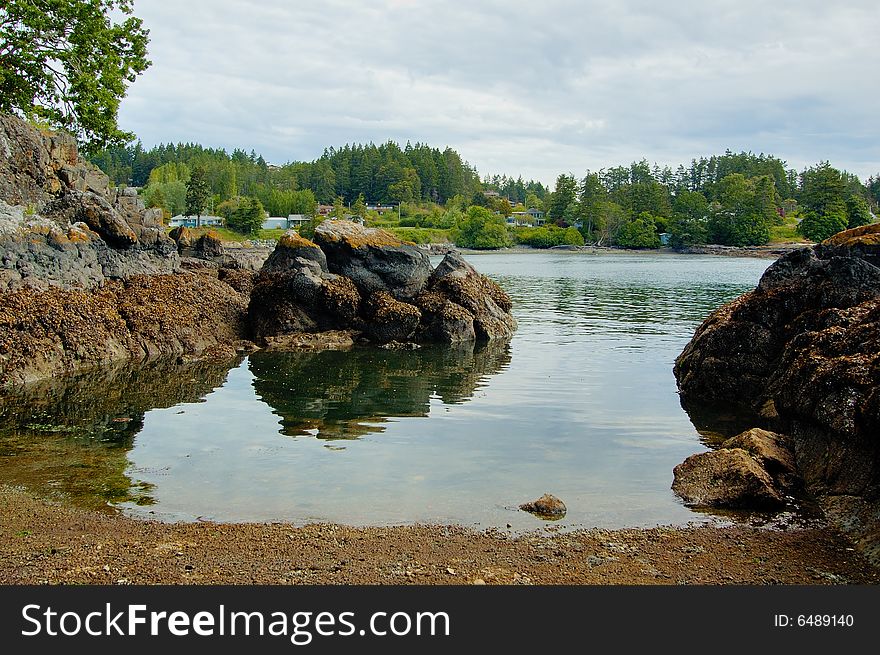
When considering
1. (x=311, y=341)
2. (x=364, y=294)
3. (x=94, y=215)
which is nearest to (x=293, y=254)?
(x=364, y=294)

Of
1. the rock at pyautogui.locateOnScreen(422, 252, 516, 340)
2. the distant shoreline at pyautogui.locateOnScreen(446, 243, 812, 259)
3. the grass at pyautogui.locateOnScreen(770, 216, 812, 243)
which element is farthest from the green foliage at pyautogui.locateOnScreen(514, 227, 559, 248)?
the rock at pyautogui.locateOnScreen(422, 252, 516, 340)

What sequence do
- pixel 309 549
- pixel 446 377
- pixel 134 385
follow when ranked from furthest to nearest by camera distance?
pixel 446 377 → pixel 134 385 → pixel 309 549

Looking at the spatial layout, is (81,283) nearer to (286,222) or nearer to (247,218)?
(247,218)

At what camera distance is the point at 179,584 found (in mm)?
7328

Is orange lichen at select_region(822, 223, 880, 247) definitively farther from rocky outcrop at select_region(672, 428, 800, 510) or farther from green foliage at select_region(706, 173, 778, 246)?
green foliage at select_region(706, 173, 778, 246)

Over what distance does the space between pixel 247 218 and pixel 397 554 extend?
153042 mm

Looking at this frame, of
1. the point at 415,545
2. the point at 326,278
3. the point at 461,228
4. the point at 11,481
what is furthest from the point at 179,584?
the point at 461,228

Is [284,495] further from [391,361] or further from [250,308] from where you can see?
→ [250,308]

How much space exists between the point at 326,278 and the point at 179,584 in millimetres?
21287

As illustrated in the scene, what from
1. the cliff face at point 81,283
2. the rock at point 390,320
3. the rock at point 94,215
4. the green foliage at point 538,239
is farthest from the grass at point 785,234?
the rock at point 94,215

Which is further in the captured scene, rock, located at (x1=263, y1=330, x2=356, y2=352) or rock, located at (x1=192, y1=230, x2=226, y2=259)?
rock, located at (x1=192, y1=230, x2=226, y2=259)

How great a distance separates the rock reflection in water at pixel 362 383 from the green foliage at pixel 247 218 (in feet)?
440

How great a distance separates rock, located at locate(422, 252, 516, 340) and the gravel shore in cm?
1885

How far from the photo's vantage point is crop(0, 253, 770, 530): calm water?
10.8 m
